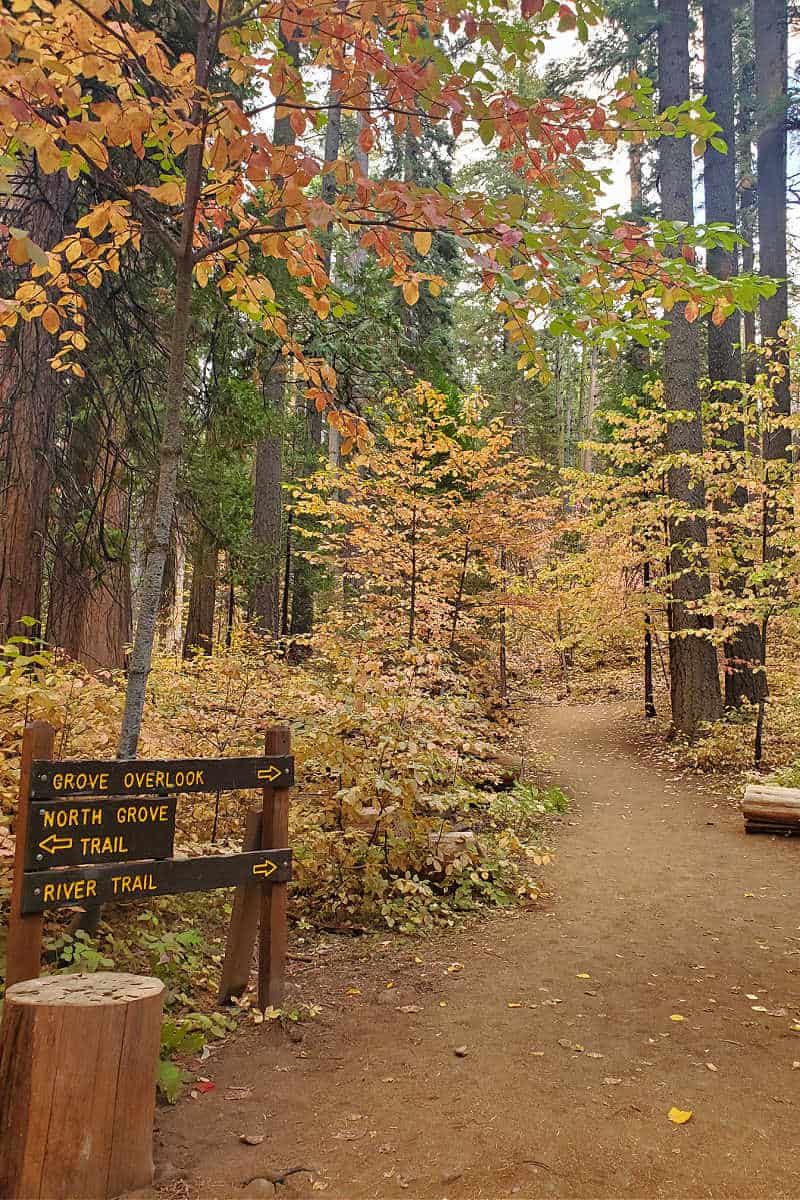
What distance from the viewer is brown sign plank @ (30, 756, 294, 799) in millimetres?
3041

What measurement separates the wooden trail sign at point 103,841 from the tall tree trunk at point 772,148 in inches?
470

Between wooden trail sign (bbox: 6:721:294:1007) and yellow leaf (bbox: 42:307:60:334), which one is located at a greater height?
yellow leaf (bbox: 42:307:60:334)

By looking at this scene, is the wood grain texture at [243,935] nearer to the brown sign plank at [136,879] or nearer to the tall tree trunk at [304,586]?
the brown sign plank at [136,879]

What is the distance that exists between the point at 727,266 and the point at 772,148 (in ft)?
7.18

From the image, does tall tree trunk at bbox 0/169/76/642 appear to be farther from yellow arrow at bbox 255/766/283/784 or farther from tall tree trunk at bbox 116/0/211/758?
yellow arrow at bbox 255/766/283/784

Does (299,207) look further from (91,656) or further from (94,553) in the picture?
(91,656)

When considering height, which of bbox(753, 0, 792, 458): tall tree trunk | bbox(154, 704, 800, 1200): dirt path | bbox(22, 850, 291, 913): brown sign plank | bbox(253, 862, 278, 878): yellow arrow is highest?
bbox(753, 0, 792, 458): tall tree trunk

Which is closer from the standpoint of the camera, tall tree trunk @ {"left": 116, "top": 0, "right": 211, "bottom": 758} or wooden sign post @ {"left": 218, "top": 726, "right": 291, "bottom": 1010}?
tall tree trunk @ {"left": 116, "top": 0, "right": 211, "bottom": 758}

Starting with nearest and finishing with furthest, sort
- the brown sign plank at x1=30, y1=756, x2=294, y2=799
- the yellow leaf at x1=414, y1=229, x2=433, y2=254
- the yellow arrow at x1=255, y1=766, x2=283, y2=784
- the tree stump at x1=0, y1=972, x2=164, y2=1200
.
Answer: the tree stump at x1=0, y1=972, x2=164, y2=1200, the brown sign plank at x1=30, y1=756, x2=294, y2=799, the yellow leaf at x1=414, y1=229, x2=433, y2=254, the yellow arrow at x1=255, y1=766, x2=283, y2=784

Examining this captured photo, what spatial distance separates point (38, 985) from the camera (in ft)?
8.52

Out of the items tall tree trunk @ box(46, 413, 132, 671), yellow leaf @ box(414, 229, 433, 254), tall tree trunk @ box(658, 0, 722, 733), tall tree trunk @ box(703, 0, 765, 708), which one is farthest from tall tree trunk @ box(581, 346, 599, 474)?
yellow leaf @ box(414, 229, 433, 254)

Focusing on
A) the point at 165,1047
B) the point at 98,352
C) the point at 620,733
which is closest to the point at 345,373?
the point at 98,352

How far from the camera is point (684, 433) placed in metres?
12.0

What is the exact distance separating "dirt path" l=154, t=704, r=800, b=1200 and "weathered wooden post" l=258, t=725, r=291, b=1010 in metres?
0.23
